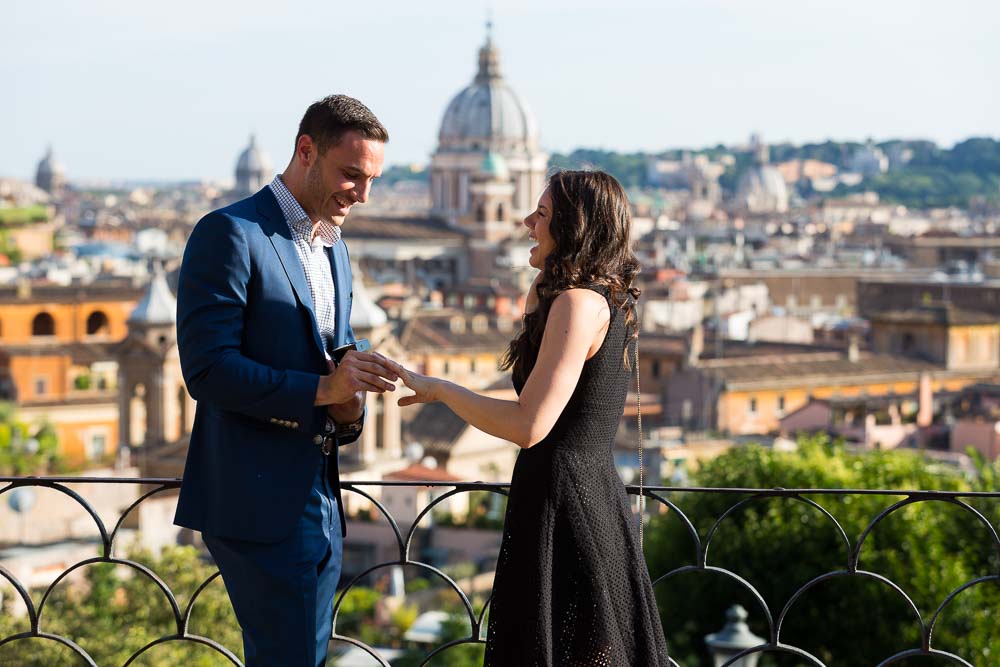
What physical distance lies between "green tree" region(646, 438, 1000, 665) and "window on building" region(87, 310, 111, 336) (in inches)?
1088

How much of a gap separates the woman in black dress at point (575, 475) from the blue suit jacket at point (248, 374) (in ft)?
0.49

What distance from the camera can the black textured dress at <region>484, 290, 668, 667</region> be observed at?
237 cm

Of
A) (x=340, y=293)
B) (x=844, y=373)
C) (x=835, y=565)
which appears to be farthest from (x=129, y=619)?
(x=844, y=373)

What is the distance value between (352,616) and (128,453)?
309 inches

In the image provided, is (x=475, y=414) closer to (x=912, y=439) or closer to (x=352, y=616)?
(x=352, y=616)

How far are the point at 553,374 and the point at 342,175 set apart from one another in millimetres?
396

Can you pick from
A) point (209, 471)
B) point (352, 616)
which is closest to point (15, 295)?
point (352, 616)

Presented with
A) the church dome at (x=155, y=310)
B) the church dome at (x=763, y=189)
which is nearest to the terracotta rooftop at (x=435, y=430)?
the church dome at (x=155, y=310)

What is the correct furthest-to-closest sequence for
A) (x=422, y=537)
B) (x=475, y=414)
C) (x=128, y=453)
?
1. (x=128, y=453)
2. (x=422, y=537)
3. (x=475, y=414)

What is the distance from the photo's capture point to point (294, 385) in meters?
2.36

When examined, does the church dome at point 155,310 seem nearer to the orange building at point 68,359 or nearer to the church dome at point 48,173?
the orange building at point 68,359

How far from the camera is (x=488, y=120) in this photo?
2714 inches

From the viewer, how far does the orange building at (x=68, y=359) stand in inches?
1266

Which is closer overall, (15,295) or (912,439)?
(912,439)
